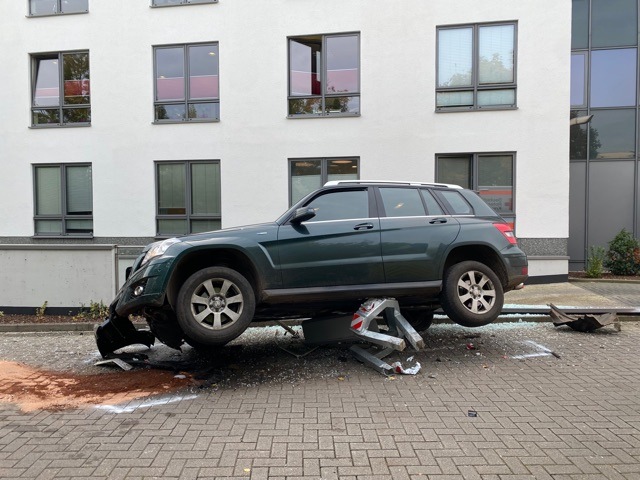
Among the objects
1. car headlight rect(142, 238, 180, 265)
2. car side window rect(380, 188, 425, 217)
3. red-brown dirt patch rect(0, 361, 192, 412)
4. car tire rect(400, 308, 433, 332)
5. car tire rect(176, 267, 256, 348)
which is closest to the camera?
red-brown dirt patch rect(0, 361, 192, 412)

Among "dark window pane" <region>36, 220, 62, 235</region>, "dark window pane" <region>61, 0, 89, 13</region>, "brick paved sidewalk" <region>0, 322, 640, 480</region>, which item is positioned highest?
"dark window pane" <region>61, 0, 89, 13</region>

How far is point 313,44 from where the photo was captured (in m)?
12.4

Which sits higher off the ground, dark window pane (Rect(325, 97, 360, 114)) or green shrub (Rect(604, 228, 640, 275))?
dark window pane (Rect(325, 97, 360, 114))

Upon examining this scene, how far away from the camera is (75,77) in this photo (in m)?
13.3

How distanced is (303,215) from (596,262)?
10079 mm

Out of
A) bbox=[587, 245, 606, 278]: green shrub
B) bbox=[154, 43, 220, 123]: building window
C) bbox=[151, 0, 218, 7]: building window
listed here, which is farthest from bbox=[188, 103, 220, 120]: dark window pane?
Result: bbox=[587, 245, 606, 278]: green shrub

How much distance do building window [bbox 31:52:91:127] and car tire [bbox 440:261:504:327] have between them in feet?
38.4

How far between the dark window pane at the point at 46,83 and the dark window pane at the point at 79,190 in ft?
6.99

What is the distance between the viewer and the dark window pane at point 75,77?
13.2 meters

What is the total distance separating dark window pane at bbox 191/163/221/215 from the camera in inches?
496

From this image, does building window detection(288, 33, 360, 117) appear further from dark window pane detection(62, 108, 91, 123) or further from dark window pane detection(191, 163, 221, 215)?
dark window pane detection(62, 108, 91, 123)

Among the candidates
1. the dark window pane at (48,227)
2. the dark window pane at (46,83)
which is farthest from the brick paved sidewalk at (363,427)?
the dark window pane at (46,83)

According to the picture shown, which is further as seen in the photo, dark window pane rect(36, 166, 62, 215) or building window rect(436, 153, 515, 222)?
dark window pane rect(36, 166, 62, 215)

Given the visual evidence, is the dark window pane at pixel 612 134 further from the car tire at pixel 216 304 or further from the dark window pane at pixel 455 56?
the car tire at pixel 216 304
